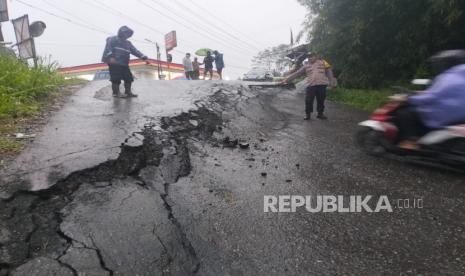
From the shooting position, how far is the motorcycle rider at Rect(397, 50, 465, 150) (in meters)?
3.97

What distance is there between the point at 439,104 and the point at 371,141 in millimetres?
1139

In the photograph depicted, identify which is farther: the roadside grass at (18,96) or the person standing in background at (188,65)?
the person standing in background at (188,65)

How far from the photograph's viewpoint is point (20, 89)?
6.40 m

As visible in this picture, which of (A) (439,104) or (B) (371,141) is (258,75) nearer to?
(B) (371,141)

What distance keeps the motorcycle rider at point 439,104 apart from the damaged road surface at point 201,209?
0.53 meters

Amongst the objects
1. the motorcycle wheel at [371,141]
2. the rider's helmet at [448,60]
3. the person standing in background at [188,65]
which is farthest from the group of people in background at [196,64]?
the rider's helmet at [448,60]

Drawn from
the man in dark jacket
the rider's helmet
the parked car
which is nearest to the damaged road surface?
the rider's helmet

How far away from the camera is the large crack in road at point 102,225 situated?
7.74ft

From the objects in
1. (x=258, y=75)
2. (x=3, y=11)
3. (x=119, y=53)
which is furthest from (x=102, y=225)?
(x=258, y=75)

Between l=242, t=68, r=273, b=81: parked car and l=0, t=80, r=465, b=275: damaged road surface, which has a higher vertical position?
l=242, t=68, r=273, b=81: parked car

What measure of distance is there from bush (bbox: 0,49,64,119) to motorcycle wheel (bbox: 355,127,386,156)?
17.7ft

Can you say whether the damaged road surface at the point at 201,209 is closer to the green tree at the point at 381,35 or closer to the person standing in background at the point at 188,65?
the green tree at the point at 381,35

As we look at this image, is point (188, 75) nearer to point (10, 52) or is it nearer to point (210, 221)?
point (10, 52)

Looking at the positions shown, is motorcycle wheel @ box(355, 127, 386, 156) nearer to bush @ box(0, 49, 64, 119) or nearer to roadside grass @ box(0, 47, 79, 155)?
roadside grass @ box(0, 47, 79, 155)
